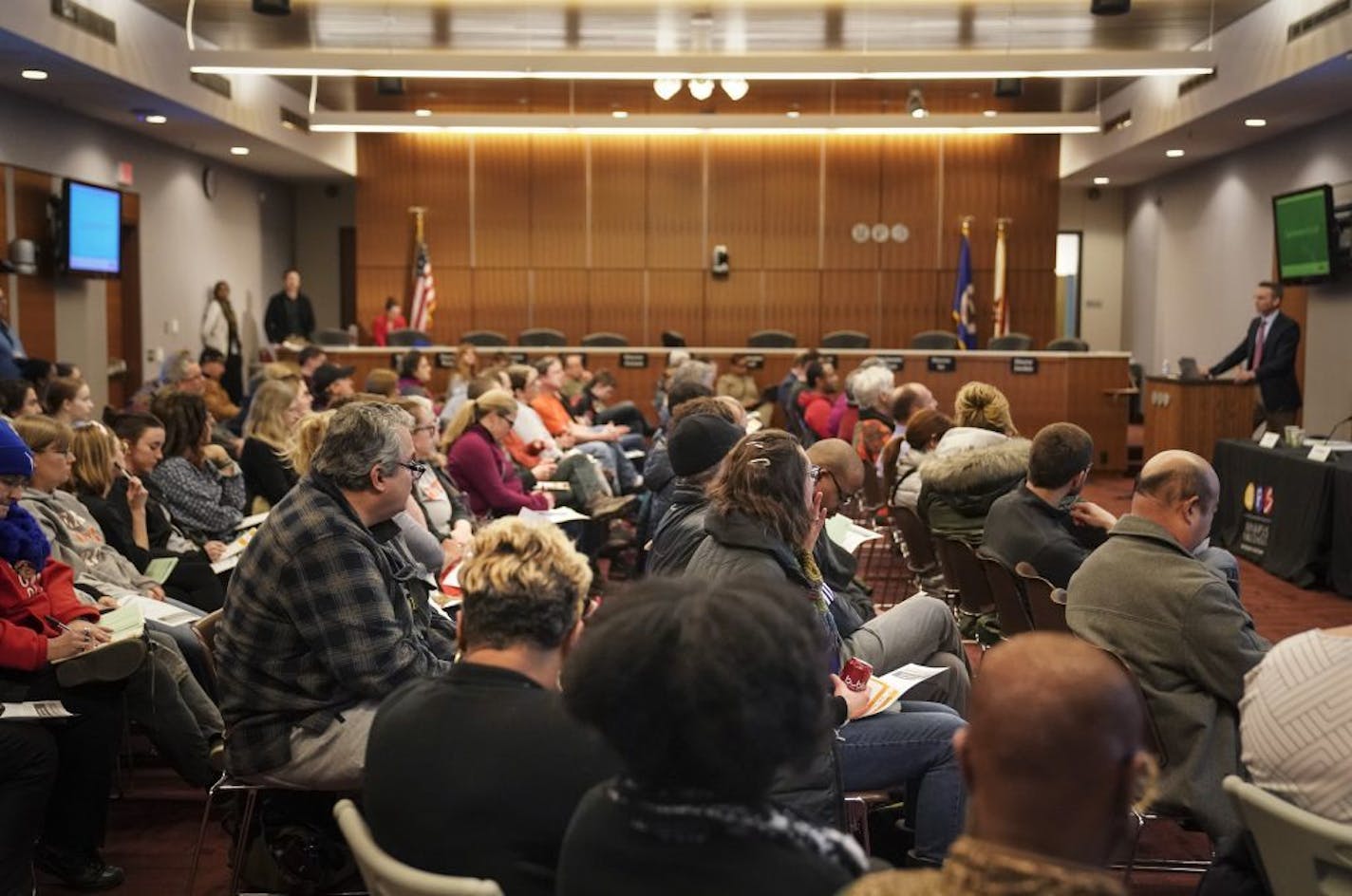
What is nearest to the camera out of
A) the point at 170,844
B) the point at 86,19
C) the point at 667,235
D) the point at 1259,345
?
the point at 170,844

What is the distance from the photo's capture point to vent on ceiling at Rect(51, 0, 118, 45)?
9633 millimetres

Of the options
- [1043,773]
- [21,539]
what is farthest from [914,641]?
[1043,773]

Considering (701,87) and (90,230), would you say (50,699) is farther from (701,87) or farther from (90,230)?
(90,230)

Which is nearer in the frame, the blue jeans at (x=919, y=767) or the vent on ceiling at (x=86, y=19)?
the blue jeans at (x=919, y=767)

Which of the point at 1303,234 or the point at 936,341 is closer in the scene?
the point at 1303,234

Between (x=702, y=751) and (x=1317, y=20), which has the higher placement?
(x=1317, y=20)

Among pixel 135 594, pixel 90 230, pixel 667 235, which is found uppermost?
pixel 667 235

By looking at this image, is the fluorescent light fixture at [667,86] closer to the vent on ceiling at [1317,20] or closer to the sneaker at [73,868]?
the vent on ceiling at [1317,20]

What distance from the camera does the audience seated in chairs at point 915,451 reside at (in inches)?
255

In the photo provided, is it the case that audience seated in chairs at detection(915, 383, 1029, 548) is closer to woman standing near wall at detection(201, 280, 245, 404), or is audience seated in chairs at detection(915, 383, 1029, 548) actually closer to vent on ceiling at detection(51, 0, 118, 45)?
vent on ceiling at detection(51, 0, 118, 45)

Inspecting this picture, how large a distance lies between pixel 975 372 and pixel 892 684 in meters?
11.8

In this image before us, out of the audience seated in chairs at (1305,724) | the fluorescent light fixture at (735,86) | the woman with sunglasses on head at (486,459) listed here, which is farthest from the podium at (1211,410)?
the audience seated in chairs at (1305,724)

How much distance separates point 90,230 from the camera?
40.6 ft

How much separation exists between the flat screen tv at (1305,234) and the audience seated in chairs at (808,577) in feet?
32.1
